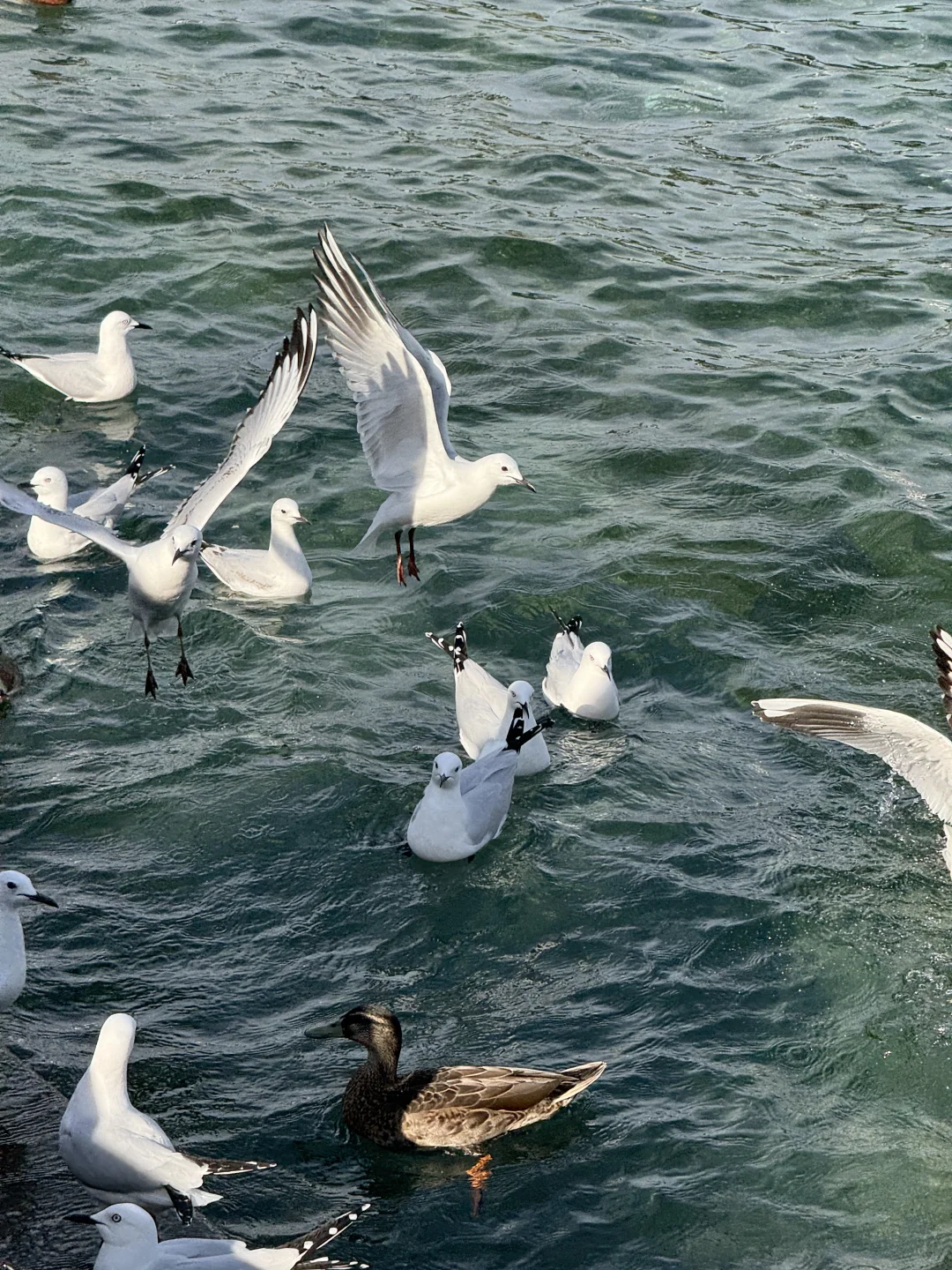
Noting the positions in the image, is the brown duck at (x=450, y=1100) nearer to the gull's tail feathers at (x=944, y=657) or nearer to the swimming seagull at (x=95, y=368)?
the gull's tail feathers at (x=944, y=657)

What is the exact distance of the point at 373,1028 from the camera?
5.91 m

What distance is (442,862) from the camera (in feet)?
24.5

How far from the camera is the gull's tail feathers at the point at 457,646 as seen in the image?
336 inches

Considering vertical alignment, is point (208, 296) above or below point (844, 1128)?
above

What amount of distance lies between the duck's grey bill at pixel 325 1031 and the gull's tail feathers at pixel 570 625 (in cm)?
358

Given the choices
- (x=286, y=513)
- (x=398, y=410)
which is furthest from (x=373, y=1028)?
(x=286, y=513)

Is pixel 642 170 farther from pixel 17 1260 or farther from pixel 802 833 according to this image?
pixel 17 1260

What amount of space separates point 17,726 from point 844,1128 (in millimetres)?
4592

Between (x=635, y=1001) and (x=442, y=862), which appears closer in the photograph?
(x=635, y=1001)

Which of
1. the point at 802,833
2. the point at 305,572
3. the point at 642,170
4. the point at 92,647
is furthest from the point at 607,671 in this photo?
the point at 642,170

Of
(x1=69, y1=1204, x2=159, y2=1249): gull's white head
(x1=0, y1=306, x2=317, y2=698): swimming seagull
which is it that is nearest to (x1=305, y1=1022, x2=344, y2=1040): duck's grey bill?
(x1=69, y1=1204, x2=159, y2=1249): gull's white head

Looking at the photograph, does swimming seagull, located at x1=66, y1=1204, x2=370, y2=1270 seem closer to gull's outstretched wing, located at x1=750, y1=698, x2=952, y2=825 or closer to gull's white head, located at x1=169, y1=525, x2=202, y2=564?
gull's white head, located at x1=169, y1=525, x2=202, y2=564

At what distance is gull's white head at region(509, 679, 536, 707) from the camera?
8266 millimetres

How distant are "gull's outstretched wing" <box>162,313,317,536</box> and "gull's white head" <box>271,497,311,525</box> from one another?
3.98 feet
